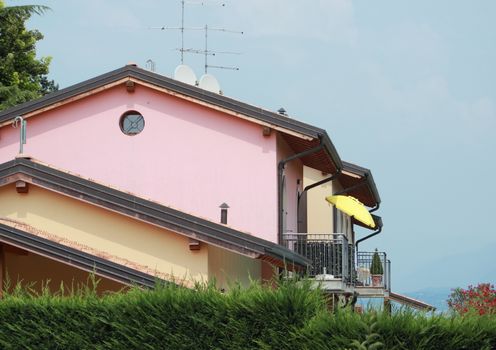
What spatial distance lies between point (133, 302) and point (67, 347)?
1122mm

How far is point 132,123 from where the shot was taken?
27.7m

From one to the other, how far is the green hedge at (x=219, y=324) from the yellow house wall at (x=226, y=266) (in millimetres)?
3775

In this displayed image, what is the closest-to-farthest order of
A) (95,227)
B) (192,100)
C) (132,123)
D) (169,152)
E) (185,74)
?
1. (95,227)
2. (192,100)
3. (169,152)
4. (132,123)
5. (185,74)

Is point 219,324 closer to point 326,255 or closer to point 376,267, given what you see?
point 326,255

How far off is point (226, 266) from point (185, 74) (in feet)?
38.3

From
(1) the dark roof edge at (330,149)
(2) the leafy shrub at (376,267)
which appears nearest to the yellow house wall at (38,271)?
(1) the dark roof edge at (330,149)

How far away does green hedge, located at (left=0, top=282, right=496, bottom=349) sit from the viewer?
12.6m

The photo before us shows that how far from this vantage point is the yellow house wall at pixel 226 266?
19422 millimetres

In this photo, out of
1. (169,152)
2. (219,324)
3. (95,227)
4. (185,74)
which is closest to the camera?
(219,324)

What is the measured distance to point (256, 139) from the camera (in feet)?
87.1

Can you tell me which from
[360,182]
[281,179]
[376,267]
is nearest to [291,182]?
[281,179]

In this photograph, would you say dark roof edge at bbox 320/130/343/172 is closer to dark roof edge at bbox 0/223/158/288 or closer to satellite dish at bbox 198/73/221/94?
satellite dish at bbox 198/73/221/94

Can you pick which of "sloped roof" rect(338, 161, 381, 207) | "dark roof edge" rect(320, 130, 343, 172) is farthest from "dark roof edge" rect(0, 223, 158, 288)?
"sloped roof" rect(338, 161, 381, 207)

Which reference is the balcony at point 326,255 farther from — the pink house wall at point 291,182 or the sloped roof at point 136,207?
the sloped roof at point 136,207
